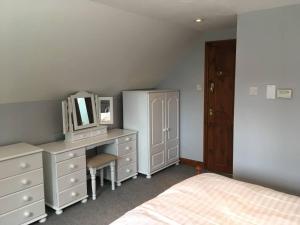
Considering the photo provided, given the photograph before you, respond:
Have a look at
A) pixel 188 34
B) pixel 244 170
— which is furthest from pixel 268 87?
pixel 188 34

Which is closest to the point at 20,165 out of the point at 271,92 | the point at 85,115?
the point at 85,115

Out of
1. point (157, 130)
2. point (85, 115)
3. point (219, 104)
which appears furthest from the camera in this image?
point (219, 104)

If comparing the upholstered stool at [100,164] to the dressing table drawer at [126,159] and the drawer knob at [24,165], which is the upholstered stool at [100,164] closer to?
the dressing table drawer at [126,159]

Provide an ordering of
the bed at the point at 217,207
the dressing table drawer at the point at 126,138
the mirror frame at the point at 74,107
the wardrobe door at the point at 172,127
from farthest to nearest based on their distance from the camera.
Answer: the wardrobe door at the point at 172,127 < the dressing table drawer at the point at 126,138 < the mirror frame at the point at 74,107 < the bed at the point at 217,207

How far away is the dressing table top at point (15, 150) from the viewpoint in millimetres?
2551

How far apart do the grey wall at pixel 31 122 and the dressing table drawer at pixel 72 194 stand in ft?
2.45

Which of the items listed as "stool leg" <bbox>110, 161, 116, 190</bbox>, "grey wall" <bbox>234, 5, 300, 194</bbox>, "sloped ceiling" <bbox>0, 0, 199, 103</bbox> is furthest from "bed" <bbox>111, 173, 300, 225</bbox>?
"sloped ceiling" <bbox>0, 0, 199, 103</bbox>

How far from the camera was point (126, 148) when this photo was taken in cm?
385

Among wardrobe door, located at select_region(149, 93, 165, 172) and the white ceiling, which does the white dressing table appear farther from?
the white ceiling

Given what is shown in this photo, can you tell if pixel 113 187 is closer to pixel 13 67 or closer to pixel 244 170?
pixel 244 170

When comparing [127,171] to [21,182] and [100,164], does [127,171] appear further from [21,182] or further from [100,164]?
[21,182]

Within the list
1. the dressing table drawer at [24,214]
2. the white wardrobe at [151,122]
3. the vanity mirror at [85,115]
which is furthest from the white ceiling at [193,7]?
the dressing table drawer at [24,214]

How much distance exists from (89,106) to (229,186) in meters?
2.18

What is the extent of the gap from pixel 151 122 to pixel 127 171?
819 millimetres
